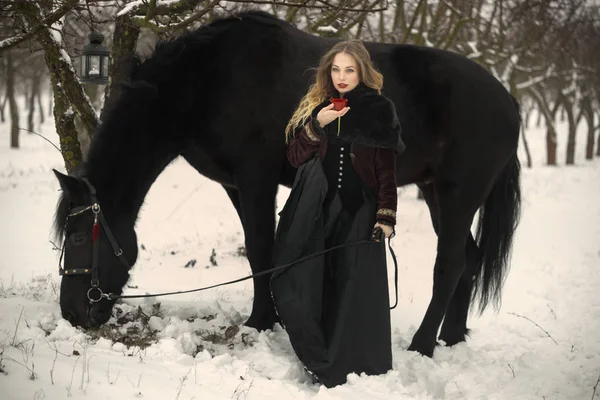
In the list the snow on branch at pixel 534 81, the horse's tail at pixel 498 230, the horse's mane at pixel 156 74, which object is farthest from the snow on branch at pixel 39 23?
the snow on branch at pixel 534 81

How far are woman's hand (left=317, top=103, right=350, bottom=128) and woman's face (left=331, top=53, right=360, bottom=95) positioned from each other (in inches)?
5.9

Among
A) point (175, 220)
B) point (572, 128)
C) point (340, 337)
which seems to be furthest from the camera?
point (572, 128)

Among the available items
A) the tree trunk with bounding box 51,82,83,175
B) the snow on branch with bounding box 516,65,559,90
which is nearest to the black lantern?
the tree trunk with bounding box 51,82,83,175

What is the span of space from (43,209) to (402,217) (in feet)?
25.2

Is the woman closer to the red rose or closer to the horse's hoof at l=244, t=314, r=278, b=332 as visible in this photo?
the red rose

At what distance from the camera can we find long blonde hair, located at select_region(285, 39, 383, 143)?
3355mm

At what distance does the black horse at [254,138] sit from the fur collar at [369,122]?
59cm

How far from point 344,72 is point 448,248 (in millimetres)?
1716

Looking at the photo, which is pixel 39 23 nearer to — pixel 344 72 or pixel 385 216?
pixel 344 72

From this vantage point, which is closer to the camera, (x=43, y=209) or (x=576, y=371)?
Answer: (x=576, y=371)

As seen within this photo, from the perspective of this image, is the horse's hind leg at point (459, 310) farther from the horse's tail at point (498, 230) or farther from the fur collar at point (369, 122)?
the fur collar at point (369, 122)

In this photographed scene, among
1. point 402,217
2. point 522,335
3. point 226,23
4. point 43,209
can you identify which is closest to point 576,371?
point 522,335

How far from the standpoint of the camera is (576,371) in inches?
152

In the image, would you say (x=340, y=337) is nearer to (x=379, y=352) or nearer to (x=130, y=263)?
(x=379, y=352)
